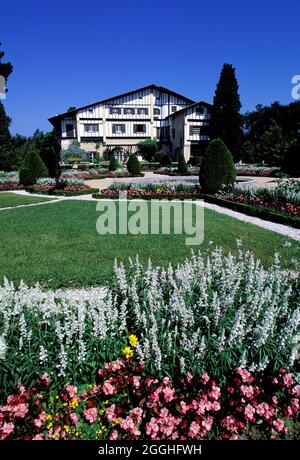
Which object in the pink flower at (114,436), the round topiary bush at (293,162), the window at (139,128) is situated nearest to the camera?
the pink flower at (114,436)

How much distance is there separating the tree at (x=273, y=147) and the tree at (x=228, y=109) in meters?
4.42

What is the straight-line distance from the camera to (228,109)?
44281 mm

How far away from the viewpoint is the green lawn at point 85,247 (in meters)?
6.31

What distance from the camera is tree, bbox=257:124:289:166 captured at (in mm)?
40631

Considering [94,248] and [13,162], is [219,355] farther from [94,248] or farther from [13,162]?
[13,162]

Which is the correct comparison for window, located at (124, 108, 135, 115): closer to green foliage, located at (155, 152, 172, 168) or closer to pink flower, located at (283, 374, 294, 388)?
green foliage, located at (155, 152, 172, 168)

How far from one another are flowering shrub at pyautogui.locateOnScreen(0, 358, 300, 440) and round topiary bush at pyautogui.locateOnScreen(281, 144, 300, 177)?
31.5m

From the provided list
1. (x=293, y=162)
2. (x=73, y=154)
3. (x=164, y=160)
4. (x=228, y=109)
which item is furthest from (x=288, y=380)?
(x=228, y=109)

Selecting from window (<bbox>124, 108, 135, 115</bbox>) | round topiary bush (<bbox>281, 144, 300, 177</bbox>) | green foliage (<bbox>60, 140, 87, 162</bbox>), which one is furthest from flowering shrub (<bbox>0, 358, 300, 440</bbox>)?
window (<bbox>124, 108, 135, 115</bbox>)

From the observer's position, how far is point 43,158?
82.1 ft

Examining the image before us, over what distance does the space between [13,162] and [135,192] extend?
1053 inches

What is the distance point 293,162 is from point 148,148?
76.0 ft

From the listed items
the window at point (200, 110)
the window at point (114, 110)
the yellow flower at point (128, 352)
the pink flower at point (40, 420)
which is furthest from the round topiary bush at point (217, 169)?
the window at point (114, 110)

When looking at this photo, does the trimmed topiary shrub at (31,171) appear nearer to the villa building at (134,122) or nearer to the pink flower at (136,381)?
the pink flower at (136,381)
